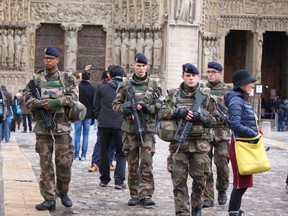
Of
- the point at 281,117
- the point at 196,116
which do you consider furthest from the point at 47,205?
the point at 281,117

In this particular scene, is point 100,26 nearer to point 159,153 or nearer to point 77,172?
point 159,153

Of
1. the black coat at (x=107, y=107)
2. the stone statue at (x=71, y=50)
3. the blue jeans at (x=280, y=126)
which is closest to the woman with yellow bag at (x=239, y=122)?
the black coat at (x=107, y=107)

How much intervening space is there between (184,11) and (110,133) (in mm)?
17564

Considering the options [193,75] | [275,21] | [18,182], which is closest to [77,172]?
[18,182]

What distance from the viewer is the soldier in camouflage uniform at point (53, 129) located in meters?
9.23

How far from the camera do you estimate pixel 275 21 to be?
1324 inches

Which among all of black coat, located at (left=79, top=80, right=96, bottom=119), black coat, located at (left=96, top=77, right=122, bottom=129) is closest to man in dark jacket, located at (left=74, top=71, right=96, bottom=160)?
black coat, located at (left=79, top=80, right=96, bottom=119)

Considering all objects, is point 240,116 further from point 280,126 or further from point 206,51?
point 280,126

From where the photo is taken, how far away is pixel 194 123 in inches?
330

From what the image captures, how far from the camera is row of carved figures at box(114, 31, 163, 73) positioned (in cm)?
2888

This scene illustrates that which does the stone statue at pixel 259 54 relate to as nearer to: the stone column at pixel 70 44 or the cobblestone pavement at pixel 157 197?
the stone column at pixel 70 44

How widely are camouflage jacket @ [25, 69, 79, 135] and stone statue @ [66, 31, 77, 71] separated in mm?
20011

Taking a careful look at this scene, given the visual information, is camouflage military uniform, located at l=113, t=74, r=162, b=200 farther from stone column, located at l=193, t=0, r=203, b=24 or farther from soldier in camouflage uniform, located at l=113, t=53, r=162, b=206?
stone column, located at l=193, t=0, r=203, b=24

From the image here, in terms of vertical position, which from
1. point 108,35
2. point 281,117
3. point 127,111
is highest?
point 108,35
